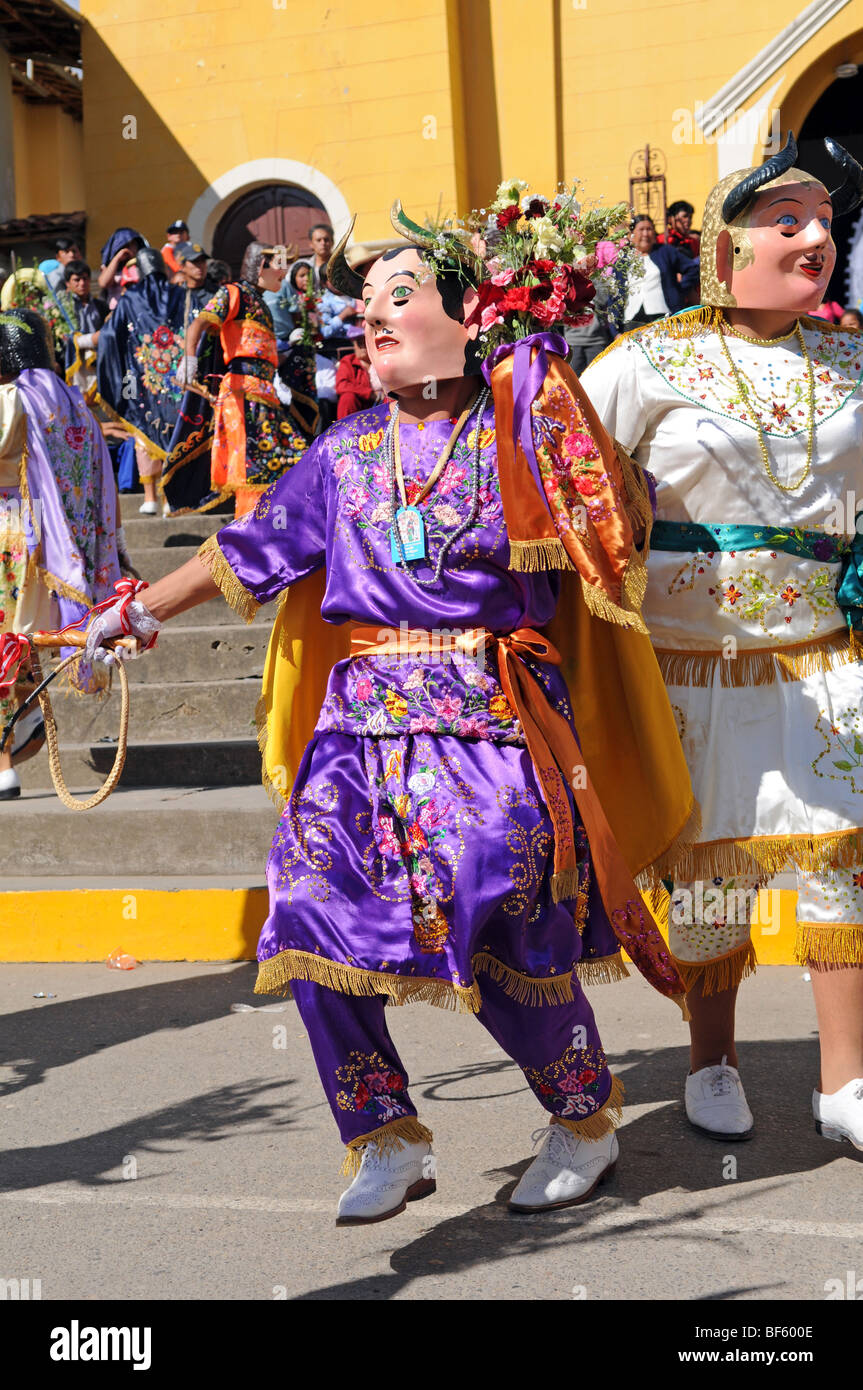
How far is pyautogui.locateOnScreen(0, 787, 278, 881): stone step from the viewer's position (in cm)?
546

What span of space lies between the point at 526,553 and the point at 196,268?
738 cm

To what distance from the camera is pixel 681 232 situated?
444 inches

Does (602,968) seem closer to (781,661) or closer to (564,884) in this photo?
(564,884)

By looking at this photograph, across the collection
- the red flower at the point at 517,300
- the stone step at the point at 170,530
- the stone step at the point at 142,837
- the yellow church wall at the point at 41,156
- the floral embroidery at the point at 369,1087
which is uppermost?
the yellow church wall at the point at 41,156

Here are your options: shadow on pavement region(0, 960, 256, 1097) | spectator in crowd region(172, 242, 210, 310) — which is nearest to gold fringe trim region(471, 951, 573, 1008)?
shadow on pavement region(0, 960, 256, 1097)

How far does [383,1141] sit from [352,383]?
7.39 metres

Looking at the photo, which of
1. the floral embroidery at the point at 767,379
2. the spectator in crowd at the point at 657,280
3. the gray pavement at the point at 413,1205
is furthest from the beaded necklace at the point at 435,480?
the spectator in crowd at the point at 657,280

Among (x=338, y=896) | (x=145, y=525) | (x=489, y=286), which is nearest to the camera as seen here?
(x=338, y=896)

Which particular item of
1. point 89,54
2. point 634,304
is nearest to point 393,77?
point 89,54

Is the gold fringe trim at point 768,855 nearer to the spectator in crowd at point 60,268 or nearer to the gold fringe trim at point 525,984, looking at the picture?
the gold fringe trim at point 525,984

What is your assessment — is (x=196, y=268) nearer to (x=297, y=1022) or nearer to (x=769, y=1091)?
(x=297, y=1022)

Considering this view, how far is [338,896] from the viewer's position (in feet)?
8.75

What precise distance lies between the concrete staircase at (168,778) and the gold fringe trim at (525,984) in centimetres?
257

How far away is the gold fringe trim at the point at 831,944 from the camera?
3092 millimetres
